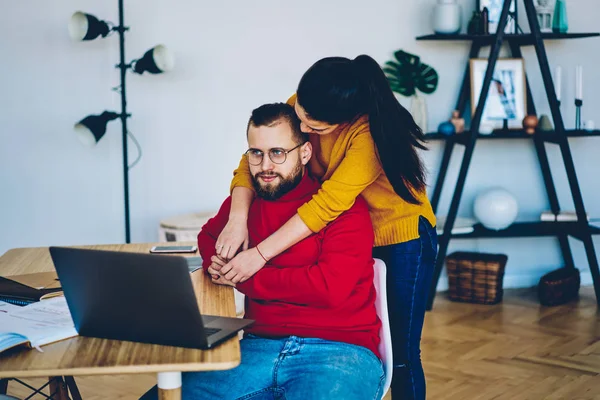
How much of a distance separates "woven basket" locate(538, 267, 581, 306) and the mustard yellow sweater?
228 centimetres

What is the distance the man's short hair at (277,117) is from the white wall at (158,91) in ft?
7.70

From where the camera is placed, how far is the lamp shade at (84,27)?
3.68m

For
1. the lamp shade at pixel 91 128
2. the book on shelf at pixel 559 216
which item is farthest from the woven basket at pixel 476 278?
the lamp shade at pixel 91 128

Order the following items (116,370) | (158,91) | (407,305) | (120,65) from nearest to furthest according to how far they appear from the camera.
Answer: (116,370) → (407,305) → (120,65) → (158,91)

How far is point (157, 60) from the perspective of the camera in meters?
3.79

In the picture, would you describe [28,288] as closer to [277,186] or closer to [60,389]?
[60,389]

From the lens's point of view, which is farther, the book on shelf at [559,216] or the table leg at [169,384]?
the book on shelf at [559,216]

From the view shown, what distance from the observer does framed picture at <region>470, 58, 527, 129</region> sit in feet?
14.4

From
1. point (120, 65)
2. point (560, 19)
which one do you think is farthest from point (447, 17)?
point (120, 65)

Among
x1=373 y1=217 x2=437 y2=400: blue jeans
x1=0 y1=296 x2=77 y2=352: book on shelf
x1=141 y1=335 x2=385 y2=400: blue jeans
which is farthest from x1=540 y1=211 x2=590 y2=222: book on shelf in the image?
x1=0 y1=296 x2=77 y2=352: book on shelf

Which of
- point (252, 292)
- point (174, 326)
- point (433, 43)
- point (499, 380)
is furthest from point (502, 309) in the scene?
point (174, 326)

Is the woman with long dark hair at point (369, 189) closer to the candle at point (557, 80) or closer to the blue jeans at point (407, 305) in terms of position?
the blue jeans at point (407, 305)

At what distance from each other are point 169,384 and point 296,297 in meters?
0.48

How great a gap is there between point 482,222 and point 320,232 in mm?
2704
